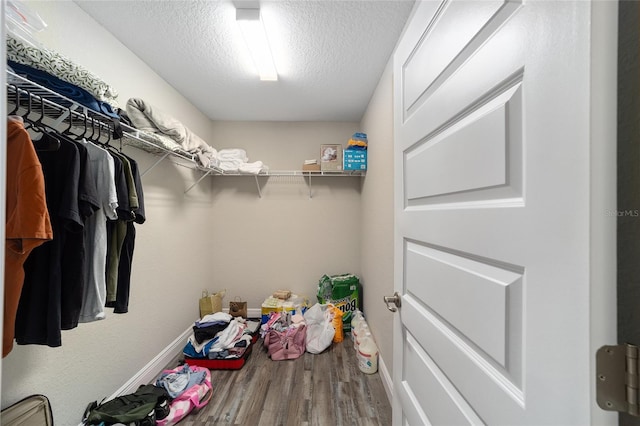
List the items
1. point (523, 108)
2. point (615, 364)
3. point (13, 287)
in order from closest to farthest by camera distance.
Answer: point (615, 364) < point (523, 108) < point (13, 287)

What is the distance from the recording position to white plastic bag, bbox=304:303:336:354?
7.30ft

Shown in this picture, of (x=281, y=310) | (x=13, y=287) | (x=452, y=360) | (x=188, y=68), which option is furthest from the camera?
(x=281, y=310)

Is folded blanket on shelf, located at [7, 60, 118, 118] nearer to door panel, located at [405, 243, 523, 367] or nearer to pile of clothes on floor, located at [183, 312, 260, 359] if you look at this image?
door panel, located at [405, 243, 523, 367]

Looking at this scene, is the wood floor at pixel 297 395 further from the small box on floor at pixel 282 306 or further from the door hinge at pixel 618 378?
the door hinge at pixel 618 378

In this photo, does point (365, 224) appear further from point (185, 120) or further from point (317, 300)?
point (185, 120)

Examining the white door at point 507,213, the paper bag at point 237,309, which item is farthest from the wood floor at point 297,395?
the white door at point 507,213

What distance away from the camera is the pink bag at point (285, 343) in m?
2.14

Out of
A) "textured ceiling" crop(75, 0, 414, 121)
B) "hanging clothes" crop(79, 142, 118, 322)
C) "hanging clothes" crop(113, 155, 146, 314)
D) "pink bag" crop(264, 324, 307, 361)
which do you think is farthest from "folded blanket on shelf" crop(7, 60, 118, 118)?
"pink bag" crop(264, 324, 307, 361)

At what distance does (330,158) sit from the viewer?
271 cm

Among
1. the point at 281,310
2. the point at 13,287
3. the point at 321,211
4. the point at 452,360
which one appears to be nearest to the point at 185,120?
the point at 321,211

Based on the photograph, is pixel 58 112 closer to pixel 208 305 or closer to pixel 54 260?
pixel 54 260

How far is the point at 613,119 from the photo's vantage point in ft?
1.05

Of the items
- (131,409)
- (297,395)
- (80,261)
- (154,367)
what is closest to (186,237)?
(154,367)

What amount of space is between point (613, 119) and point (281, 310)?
105 inches
